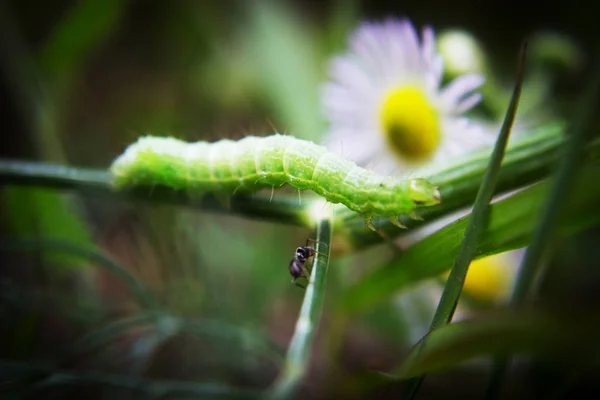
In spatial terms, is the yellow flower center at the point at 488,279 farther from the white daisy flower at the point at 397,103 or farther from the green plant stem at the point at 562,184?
the green plant stem at the point at 562,184

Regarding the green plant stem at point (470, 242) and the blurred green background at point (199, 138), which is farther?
the blurred green background at point (199, 138)

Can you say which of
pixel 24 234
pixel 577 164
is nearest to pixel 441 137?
pixel 577 164

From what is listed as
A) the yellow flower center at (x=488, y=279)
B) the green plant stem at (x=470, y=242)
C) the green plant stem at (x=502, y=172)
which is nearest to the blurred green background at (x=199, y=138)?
the yellow flower center at (x=488, y=279)

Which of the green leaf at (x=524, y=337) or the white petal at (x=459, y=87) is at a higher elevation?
the white petal at (x=459, y=87)

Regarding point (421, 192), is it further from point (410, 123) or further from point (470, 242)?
point (410, 123)

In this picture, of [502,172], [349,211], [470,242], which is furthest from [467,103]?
[470,242]

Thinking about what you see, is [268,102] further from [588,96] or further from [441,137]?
[588,96]
